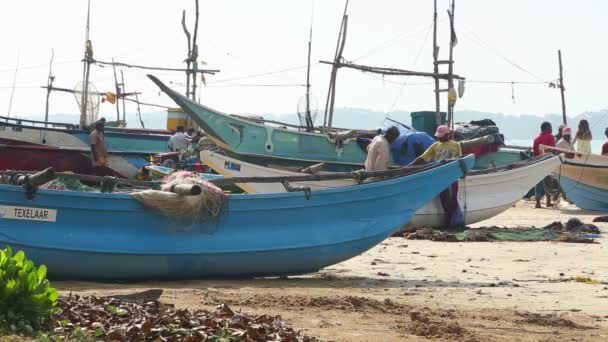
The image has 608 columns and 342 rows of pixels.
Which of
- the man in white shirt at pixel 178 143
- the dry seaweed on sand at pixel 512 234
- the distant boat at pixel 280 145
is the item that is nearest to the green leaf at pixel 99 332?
the dry seaweed on sand at pixel 512 234

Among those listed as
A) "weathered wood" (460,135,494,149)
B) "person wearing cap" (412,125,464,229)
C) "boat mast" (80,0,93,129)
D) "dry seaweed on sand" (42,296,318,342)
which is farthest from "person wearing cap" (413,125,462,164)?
"boat mast" (80,0,93,129)

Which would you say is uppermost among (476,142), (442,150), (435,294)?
(476,142)

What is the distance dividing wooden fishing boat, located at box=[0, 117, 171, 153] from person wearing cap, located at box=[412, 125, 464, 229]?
10.8 m

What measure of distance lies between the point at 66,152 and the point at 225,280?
1288 centimetres

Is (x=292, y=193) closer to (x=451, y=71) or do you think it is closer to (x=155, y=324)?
(x=155, y=324)

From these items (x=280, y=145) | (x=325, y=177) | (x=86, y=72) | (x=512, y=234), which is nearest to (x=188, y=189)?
(x=325, y=177)

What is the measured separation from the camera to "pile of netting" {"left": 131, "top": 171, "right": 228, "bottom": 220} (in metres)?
9.98

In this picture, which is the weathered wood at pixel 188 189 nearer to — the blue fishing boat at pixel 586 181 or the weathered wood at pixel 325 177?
the weathered wood at pixel 325 177

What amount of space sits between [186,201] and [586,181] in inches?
541

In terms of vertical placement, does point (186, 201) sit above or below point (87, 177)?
below

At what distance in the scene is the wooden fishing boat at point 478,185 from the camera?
1588 centimetres

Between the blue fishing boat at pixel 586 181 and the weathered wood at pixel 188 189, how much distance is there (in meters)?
13.4

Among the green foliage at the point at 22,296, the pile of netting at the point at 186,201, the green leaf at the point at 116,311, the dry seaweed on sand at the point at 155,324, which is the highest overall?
the pile of netting at the point at 186,201

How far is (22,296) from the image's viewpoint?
6.04 m
